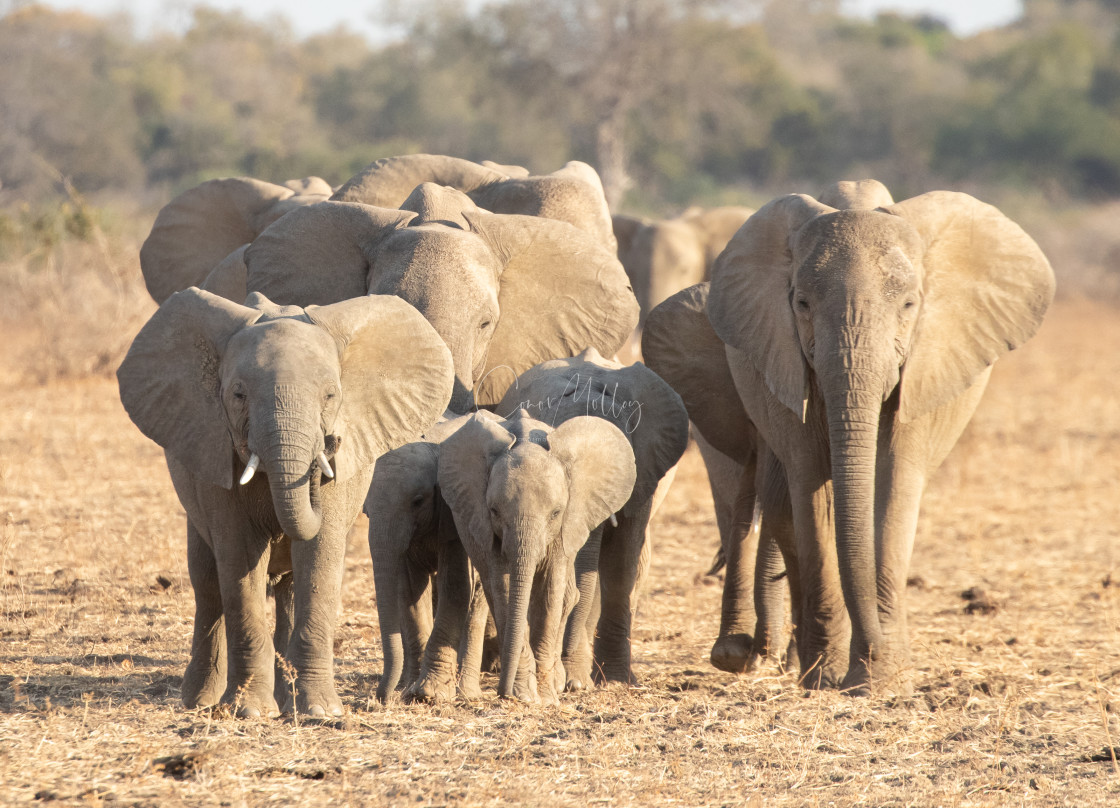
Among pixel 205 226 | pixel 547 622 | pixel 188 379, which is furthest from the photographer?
pixel 205 226

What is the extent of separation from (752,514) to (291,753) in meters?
3.20

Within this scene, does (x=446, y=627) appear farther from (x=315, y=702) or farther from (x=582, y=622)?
(x=582, y=622)

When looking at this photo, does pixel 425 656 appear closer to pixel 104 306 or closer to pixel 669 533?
pixel 669 533

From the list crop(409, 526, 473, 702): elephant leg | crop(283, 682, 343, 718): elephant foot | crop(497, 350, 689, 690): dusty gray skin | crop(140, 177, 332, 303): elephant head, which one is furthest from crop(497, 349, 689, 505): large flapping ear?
crop(140, 177, 332, 303): elephant head

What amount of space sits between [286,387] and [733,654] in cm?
281

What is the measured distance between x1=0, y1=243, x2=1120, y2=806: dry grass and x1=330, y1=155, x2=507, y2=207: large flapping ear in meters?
1.97

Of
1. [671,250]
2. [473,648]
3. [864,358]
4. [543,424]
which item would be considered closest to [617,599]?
[473,648]

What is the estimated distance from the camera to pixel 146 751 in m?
4.68

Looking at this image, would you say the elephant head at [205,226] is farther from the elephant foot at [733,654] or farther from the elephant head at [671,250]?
the elephant head at [671,250]

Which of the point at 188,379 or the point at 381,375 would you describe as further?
the point at 381,375

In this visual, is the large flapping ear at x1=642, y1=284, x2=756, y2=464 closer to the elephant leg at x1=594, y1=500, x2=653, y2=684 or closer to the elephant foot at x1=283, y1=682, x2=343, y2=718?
the elephant leg at x1=594, y1=500, x2=653, y2=684

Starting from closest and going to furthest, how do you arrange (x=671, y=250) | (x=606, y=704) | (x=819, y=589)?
1. (x=606, y=704)
2. (x=819, y=589)
3. (x=671, y=250)

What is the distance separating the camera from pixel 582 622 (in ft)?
19.7

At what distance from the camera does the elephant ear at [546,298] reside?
289 inches
